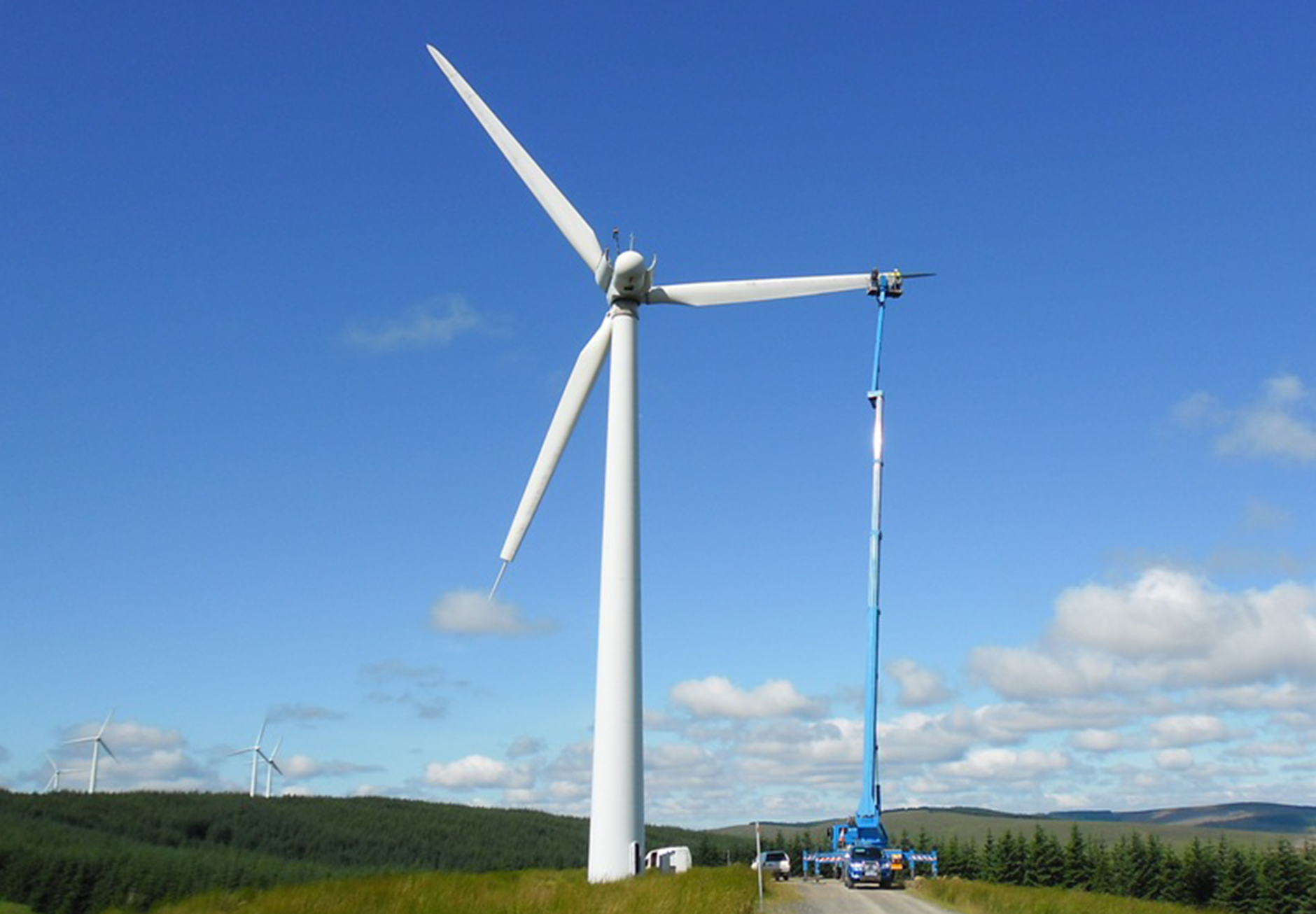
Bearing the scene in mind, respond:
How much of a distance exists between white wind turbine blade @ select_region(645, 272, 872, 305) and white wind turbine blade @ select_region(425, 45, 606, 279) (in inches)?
112

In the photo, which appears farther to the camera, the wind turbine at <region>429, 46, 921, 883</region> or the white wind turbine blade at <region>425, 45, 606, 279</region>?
the white wind turbine blade at <region>425, 45, 606, 279</region>

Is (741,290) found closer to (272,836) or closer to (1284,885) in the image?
(1284,885)

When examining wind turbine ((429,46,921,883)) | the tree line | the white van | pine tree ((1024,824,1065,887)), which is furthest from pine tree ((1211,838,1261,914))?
wind turbine ((429,46,921,883))

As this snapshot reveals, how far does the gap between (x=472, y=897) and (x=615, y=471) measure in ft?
43.8

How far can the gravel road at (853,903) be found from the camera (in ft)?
111

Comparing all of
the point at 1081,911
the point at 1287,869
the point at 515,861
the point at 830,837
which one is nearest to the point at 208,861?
the point at 515,861

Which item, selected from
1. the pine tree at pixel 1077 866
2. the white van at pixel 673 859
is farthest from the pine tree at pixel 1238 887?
the white van at pixel 673 859

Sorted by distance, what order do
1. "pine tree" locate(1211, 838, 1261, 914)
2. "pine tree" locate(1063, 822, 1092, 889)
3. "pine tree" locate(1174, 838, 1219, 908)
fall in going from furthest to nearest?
"pine tree" locate(1063, 822, 1092, 889) → "pine tree" locate(1174, 838, 1219, 908) → "pine tree" locate(1211, 838, 1261, 914)

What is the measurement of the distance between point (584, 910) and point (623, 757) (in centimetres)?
916

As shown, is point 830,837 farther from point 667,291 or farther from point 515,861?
point 515,861

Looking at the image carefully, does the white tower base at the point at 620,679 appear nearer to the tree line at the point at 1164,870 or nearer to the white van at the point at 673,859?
the white van at the point at 673,859

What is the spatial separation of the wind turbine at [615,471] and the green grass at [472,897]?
6.39 ft

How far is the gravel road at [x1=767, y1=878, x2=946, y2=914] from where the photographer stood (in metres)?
33.7

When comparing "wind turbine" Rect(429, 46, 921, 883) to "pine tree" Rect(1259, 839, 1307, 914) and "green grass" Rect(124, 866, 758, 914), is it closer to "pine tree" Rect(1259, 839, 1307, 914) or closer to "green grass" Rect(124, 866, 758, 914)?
"green grass" Rect(124, 866, 758, 914)
